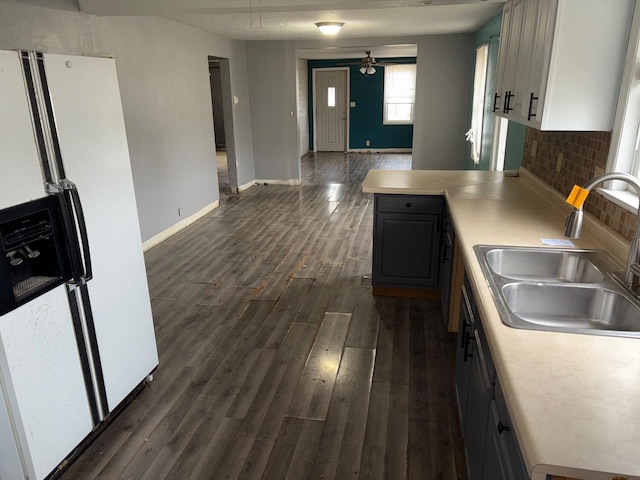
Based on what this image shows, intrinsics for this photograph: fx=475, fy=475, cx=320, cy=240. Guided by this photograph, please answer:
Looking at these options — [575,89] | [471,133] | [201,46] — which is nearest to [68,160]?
[575,89]

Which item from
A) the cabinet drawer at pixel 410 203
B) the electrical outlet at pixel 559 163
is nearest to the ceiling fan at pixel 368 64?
the cabinet drawer at pixel 410 203

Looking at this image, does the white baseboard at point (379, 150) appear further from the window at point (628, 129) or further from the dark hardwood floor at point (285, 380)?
the window at point (628, 129)

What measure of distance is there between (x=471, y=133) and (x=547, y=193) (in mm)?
3584

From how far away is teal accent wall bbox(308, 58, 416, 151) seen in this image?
1180cm

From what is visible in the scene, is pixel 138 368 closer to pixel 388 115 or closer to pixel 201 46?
pixel 201 46

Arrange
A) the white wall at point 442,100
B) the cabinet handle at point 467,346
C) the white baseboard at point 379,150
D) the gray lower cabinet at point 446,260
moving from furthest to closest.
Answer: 1. the white baseboard at point 379,150
2. the white wall at point 442,100
3. the gray lower cabinet at point 446,260
4. the cabinet handle at point 467,346

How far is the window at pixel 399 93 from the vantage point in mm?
11750

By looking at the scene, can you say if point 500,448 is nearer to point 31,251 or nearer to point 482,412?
point 482,412

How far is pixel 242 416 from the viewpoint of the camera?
237 cm

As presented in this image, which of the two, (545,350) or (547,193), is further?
(547,193)

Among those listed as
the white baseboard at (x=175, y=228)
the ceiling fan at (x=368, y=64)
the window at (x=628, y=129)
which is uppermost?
the ceiling fan at (x=368, y=64)

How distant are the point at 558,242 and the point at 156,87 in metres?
4.29

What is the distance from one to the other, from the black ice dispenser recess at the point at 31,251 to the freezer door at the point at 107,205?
17cm

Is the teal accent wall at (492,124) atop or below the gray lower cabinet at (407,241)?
atop
